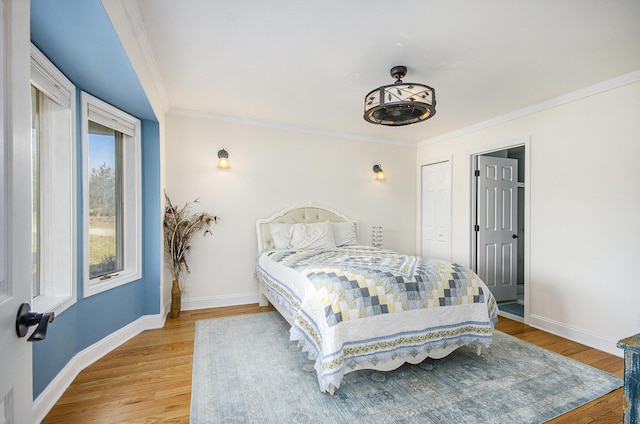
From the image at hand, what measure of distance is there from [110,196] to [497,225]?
475cm

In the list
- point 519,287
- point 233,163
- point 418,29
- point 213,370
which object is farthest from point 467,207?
point 213,370

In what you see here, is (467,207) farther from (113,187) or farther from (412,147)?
(113,187)

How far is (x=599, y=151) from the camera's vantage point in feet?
9.50

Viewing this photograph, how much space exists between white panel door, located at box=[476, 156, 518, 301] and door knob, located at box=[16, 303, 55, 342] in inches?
178

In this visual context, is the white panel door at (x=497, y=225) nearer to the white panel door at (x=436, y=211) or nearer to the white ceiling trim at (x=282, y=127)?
the white panel door at (x=436, y=211)

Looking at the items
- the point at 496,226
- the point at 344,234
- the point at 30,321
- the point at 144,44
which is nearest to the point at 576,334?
the point at 496,226

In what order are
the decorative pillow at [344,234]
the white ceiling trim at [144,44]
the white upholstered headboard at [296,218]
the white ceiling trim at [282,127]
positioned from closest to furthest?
the white ceiling trim at [144,44], the white ceiling trim at [282,127], the white upholstered headboard at [296,218], the decorative pillow at [344,234]

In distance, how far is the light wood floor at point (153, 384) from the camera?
6.09 ft

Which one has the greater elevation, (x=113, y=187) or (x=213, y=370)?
(x=113, y=187)

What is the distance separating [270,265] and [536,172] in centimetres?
315

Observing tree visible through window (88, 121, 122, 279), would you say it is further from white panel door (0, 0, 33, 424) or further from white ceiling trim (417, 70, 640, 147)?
white ceiling trim (417, 70, 640, 147)

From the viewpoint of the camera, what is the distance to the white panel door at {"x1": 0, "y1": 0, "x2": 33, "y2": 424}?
72cm

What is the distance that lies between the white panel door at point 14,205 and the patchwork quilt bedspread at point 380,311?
1489 millimetres

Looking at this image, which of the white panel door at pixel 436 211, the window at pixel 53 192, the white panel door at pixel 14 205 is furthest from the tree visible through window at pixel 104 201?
the white panel door at pixel 436 211
